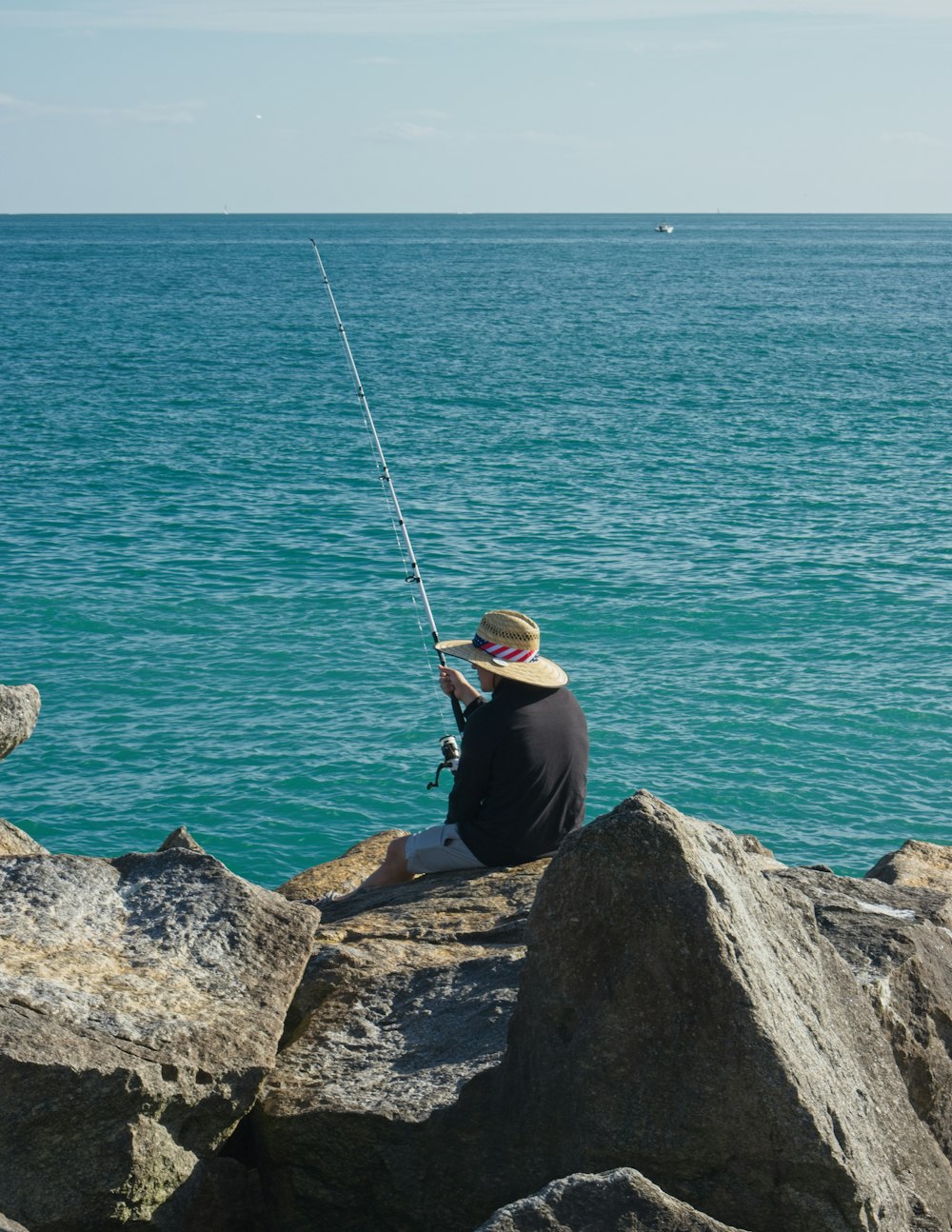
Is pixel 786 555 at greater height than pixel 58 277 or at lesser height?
lesser

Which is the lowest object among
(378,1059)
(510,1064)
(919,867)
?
(919,867)

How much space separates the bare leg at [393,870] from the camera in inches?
230

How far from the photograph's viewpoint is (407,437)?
28.2 metres

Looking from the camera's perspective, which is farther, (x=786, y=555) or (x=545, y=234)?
(x=545, y=234)

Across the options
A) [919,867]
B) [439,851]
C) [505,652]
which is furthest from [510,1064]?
[919,867]

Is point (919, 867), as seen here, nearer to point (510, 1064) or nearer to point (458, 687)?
point (458, 687)

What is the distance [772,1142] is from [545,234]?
16017 centimetres

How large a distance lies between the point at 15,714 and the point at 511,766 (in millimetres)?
2992

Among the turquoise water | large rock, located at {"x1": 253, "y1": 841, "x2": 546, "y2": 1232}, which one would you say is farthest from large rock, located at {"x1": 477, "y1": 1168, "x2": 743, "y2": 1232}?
the turquoise water

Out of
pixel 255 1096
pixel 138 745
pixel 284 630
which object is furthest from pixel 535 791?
pixel 284 630

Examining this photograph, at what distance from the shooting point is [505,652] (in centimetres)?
557

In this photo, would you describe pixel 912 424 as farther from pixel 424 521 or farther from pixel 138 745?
pixel 138 745

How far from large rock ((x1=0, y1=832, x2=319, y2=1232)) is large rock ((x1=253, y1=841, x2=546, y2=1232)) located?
0.17m

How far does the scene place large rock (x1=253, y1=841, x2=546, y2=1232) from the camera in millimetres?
3770
